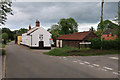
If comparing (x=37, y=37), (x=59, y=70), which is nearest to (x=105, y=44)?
(x=59, y=70)

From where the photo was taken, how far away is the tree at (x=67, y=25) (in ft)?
171

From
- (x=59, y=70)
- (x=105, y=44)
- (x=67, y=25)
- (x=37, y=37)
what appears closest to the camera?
(x=59, y=70)

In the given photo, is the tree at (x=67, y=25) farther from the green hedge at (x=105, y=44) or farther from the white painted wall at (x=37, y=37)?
the green hedge at (x=105, y=44)

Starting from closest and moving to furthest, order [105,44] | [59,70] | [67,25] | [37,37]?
[59,70] < [105,44] < [37,37] < [67,25]

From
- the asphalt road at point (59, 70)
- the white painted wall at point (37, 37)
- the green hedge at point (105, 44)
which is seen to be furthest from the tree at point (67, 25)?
the asphalt road at point (59, 70)

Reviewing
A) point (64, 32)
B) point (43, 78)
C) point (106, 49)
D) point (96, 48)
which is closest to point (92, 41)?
point (96, 48)

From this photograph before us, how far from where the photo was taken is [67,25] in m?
52.2

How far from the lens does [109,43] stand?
19.3 m

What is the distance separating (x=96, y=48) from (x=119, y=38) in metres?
4.94

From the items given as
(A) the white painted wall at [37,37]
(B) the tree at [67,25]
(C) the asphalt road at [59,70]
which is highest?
(B) the tree at [67,25]

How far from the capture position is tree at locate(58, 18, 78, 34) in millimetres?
52006

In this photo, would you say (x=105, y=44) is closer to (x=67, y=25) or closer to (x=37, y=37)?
(x=37, y=37)

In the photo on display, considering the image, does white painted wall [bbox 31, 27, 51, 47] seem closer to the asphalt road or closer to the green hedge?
the green hedge

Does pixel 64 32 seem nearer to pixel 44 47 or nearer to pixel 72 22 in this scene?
pixel 72 22
